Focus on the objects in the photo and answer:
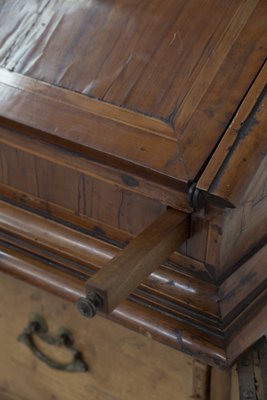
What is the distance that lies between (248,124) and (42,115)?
0.27 meters

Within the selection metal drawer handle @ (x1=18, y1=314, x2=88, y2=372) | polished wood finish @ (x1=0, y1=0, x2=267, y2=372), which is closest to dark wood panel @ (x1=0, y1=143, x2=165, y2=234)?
polished wood finish @ (x1=0, y1=0, x2=267, y2=372)

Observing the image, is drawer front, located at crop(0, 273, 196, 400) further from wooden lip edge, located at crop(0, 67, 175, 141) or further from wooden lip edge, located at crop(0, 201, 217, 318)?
wooden lip edge, located at crop(0, 67, 175, 141)

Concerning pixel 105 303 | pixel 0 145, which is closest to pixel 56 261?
pixel 0 145

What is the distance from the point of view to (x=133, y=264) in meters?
0.80

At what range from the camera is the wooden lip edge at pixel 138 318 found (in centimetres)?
94

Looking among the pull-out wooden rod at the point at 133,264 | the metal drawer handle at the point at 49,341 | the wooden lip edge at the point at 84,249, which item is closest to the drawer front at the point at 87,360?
the metal drawer handle at the point at 49,341

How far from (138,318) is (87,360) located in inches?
8.8

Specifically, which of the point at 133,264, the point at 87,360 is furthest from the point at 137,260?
the point at 87,360

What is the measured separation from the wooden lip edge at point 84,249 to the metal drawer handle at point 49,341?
18cm

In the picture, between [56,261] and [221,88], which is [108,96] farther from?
[56,261]

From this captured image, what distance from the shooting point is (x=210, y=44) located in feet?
3.10

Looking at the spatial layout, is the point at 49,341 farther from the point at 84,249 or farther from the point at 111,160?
the point at 111,160

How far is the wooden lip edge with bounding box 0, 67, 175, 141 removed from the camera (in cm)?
90

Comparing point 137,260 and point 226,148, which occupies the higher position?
point 226,148
